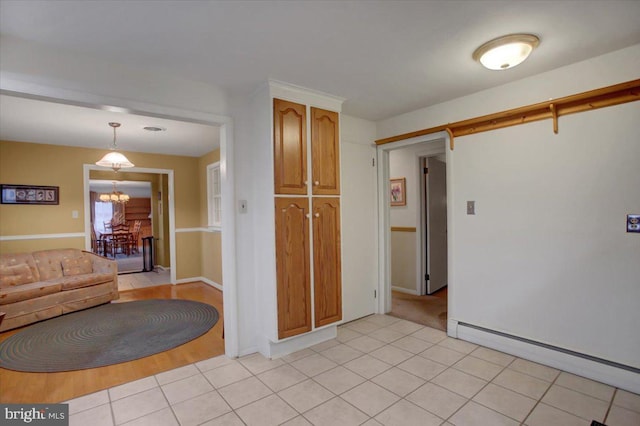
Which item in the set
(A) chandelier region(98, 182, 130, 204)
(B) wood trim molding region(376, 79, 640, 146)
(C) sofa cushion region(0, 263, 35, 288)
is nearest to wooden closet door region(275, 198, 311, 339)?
(B) wood trim molding region(376, 79, 640, 146)

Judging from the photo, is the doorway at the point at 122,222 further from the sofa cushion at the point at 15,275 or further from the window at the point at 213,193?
the sofa cushion at the point at 15,275

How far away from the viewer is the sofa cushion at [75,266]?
4.48 metres

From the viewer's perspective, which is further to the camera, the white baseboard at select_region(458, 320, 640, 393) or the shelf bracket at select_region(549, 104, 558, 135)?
the shelf bracket at select_region(549, 104, 558, 135)

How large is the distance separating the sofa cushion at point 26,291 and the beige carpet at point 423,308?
14.2 ft

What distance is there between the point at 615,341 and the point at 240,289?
287cm

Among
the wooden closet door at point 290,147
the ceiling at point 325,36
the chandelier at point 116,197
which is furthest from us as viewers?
the chandelier at point 116,197

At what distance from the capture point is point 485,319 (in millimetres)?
2869

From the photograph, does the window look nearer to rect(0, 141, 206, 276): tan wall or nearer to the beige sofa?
rect(0, 141, 206, 276): tan wall

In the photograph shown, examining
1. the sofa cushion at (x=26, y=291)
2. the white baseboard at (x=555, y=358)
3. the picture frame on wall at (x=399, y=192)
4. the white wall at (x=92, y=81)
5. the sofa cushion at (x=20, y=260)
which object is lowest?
the white baseboard at (x=555, y=358)

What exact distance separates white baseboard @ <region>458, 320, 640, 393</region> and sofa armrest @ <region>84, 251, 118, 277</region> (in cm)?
473

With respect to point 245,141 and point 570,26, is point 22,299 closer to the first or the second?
point 245,141

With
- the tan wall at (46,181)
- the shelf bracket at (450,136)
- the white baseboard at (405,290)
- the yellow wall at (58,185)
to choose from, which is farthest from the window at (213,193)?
the shelf bracket at (450,136)

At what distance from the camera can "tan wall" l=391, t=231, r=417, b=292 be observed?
470 centimetres

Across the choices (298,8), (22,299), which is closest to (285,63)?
(298,8)
